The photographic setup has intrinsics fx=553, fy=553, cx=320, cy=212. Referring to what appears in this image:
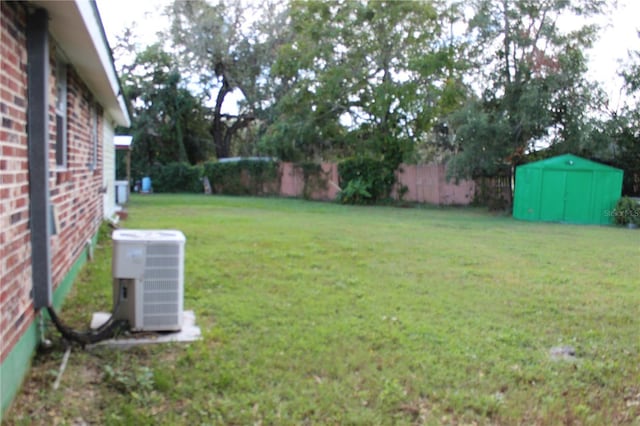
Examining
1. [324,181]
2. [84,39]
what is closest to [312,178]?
[324,181]

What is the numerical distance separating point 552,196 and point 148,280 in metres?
13.9

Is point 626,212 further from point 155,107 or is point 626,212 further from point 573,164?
point 155,107

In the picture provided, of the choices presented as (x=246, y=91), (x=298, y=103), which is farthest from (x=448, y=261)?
(x=246, y=91)

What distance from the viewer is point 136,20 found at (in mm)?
31172

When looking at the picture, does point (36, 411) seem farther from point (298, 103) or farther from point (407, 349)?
point (298, 103)

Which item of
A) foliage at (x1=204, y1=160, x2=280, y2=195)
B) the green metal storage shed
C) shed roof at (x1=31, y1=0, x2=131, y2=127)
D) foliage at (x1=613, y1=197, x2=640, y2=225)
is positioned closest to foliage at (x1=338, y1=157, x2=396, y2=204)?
foliage at (x1=204, y1=160, x2=280, y2=195)

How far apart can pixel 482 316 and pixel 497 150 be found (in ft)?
43.5

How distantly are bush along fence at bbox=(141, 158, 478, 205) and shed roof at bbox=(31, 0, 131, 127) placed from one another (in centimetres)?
1424

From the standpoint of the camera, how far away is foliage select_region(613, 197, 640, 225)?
14625mm

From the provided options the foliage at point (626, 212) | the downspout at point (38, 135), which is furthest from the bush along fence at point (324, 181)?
the downspout at point (38, 135)

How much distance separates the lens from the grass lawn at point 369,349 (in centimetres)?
313

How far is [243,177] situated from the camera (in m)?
26.1

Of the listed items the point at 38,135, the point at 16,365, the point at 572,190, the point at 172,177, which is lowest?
the point at 16,365

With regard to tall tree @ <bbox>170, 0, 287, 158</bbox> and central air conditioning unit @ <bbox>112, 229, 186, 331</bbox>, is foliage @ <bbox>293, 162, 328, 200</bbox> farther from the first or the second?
central air conditioning unit @ <bbox>112, 229, 186, 331</bbox>
